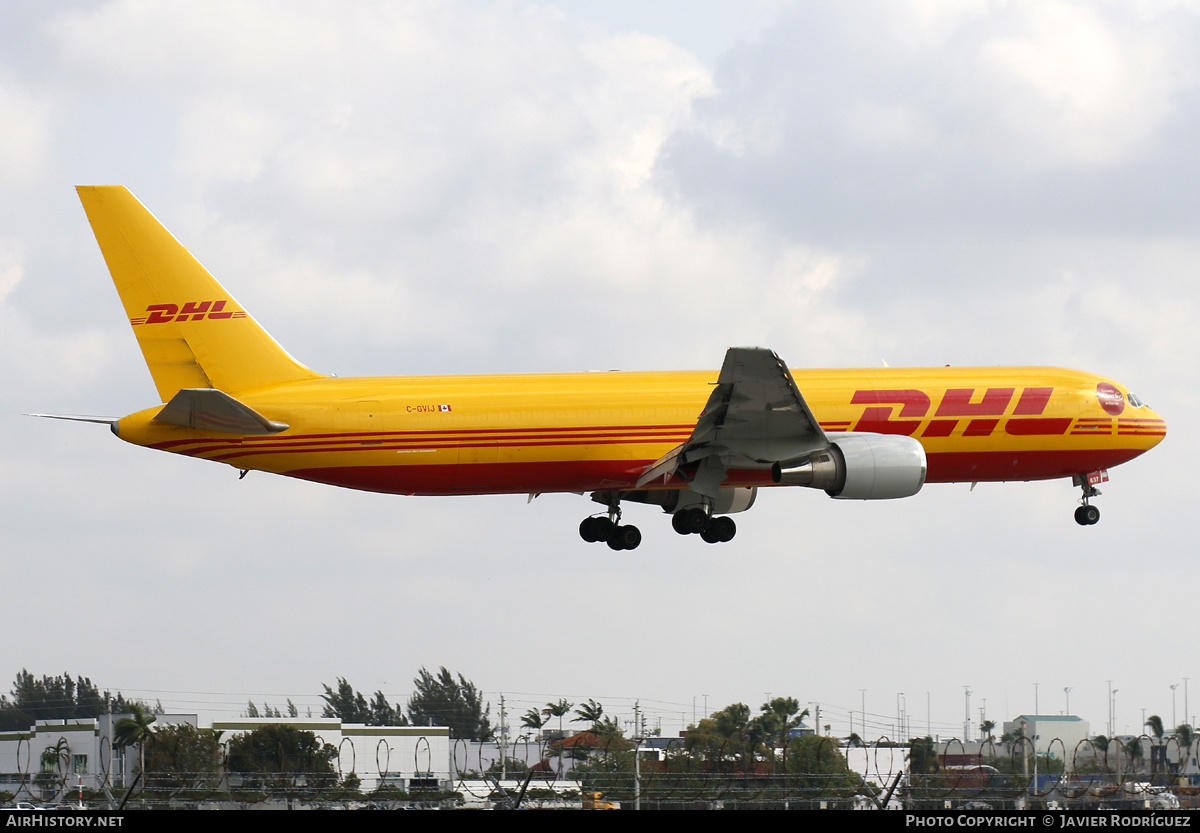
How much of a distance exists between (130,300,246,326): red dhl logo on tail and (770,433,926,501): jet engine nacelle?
18.2m

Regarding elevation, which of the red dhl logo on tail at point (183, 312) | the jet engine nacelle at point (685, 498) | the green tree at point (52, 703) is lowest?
the green tree at point (52, 703)

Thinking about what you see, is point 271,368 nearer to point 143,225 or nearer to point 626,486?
point 143,225

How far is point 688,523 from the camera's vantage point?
169ft

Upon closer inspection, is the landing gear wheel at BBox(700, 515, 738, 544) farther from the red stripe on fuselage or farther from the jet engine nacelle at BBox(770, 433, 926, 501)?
the jet engine nacelle at BBox(770, 433, 926, 501)

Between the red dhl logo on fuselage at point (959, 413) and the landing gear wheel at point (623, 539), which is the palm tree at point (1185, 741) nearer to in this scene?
the red dhl logo on fuselage at point (959, 413)

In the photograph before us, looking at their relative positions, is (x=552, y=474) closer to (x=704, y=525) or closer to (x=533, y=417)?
(x=533, y=417)

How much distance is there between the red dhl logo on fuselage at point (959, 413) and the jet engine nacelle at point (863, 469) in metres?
3.16

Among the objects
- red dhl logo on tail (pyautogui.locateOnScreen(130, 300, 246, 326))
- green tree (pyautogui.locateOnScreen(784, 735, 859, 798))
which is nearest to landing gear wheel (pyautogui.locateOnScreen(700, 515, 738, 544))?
green tree (pyautogui.locateOnScreen(784, 735, 859, 798))

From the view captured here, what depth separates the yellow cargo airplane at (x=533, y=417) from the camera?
44.4 meters

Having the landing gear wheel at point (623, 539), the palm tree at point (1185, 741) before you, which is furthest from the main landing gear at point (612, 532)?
the palm tree at point (1185, 741)

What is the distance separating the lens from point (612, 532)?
5294cm

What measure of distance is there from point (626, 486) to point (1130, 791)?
2222 centimetres

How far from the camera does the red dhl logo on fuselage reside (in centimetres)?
4856
